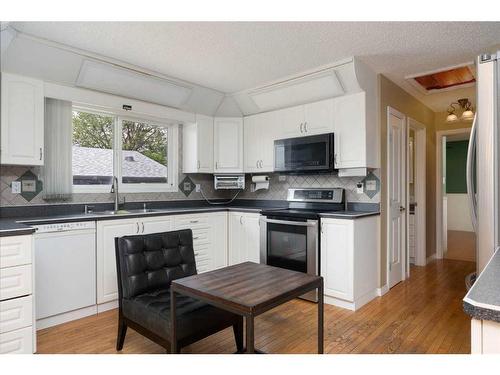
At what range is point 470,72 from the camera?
11.4 feet

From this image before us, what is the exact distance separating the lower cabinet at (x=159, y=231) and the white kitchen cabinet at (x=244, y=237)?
94mm

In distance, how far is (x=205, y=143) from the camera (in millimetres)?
4188

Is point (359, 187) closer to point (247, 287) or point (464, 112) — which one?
point (464, 112)

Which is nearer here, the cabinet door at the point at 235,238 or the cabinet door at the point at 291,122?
the cabinet door at the point at 291,122

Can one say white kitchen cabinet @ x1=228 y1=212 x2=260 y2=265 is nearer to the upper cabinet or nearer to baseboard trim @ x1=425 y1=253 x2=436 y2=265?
the upper cabinet

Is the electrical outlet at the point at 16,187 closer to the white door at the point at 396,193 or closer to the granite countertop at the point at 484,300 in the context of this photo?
the granite countertop at the point at 484,300

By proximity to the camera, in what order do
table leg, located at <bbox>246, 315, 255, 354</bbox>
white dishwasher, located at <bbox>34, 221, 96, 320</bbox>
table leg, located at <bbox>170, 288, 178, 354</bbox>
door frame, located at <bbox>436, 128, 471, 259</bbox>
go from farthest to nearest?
door frame, located at <bbox>436, 128, 471, 259</bbox>, white dishwasher, located at <bbox>34, 221, 96, 320</bbox>, table leg, located at <bbox>170, 288, 178, 354</bbox>, table leg, located at <bbox>246, 315, 255, 354</bbox>

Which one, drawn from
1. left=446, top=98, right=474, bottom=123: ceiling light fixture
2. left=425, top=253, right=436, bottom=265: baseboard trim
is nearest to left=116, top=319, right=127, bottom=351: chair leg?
left=425, top=253, right=436, bottom=265: baseboard trim

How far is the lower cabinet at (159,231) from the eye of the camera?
284cm

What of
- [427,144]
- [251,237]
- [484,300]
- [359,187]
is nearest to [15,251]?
[251,237]

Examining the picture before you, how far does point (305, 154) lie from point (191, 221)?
5.01 feet

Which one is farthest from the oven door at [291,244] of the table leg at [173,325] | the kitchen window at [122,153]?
the table leg at [173,325]

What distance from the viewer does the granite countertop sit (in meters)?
0.70
